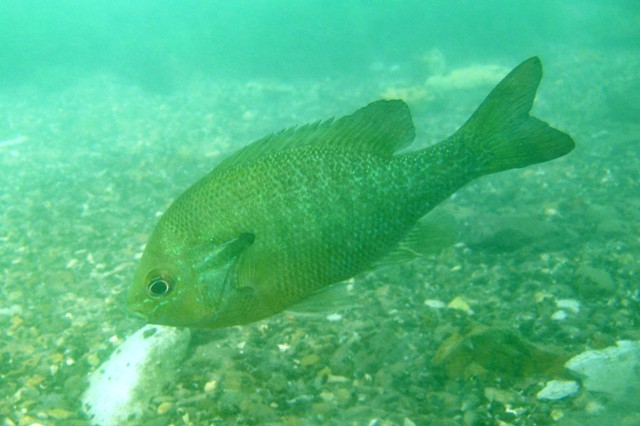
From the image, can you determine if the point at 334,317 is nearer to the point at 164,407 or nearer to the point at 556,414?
the point at 164,407

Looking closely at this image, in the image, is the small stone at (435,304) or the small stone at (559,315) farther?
the small stone at (435,304)

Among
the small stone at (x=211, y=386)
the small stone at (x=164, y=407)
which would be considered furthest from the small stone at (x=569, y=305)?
the small stone at (x=164, y=407)

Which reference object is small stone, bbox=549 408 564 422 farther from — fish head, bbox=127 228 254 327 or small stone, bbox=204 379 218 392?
small stone, bbox=204 379 218 392

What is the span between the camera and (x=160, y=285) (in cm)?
209

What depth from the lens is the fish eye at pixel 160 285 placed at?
2090 millimetres

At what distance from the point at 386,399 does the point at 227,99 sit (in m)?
17.8

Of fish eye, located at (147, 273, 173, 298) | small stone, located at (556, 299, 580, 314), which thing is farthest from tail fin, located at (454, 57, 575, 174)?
small stone, located at (556, 299, 580, 314)

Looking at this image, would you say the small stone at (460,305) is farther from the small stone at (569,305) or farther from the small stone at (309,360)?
the small stone at (309,360)

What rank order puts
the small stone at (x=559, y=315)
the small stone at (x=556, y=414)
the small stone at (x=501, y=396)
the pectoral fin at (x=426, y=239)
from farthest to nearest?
1. the small stone at (x=559, y=315)
2. the small stone at (x=501, y=396)
3. the small stone at (x=556, y=414)
4. the pectoral fin at (x=426, y=239)

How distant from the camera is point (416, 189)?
2.23 metres

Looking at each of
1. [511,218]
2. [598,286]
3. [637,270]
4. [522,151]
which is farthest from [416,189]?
[511,218]

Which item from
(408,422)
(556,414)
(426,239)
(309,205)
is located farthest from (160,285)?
(556,414)

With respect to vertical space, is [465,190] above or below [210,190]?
below

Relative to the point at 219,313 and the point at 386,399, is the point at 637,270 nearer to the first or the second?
the point at 386,399
